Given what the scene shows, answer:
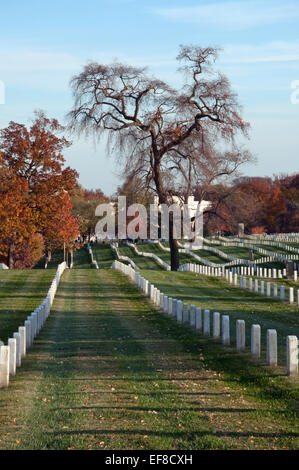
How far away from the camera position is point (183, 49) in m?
41.7

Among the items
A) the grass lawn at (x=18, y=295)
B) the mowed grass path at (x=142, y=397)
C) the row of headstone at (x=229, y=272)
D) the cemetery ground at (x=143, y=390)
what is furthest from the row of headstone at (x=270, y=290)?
the grass lawn at (x=18, y=295)

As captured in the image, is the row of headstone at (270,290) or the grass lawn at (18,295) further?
the row of headstone at (270,290)

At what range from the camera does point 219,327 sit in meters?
16.5

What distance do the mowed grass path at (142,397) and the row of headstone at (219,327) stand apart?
14.1 inches

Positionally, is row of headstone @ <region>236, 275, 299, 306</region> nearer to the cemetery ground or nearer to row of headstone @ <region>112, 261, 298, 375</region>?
the cemetery ground

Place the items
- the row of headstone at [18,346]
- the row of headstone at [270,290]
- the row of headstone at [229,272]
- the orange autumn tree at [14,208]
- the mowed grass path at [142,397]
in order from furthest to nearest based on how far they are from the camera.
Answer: the orange autumn tree at [14,208] → the row of headstone at [229,272] → the row of headstone at [270,290] → the row of headstone at [18,346] → the mowed grass path at [142,397]

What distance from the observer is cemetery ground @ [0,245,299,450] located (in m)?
8.38

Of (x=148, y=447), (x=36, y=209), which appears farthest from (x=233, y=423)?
(x=36, y=209)

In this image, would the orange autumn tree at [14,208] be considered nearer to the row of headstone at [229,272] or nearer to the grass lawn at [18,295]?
the grass lawn at [18,295]

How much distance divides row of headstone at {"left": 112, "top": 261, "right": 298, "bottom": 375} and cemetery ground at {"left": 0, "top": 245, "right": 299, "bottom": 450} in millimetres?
293

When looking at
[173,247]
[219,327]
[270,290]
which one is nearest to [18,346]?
[219,327]

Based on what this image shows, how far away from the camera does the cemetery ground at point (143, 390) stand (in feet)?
27.5

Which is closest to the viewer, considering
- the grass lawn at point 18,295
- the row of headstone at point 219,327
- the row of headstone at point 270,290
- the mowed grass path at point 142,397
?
the mowed grass path at point 142,397
